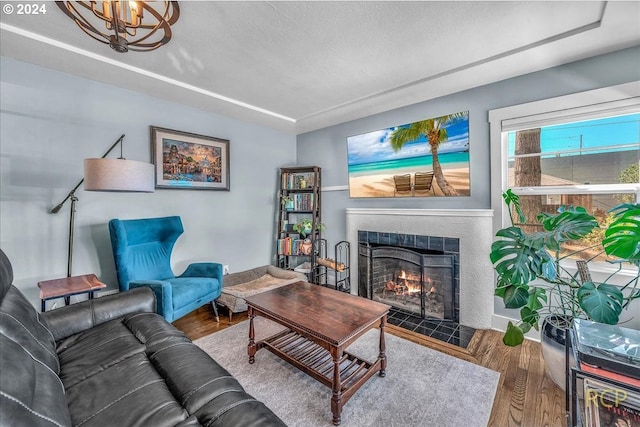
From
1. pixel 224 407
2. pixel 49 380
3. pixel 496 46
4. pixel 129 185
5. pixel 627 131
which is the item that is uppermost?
pixel 496 46

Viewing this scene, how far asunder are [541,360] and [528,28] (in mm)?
2475

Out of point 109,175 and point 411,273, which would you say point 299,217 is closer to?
point 411,273

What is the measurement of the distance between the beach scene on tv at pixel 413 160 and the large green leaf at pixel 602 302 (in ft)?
4.35

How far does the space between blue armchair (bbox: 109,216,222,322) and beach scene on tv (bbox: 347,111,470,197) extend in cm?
214

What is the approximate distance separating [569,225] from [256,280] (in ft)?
10.8

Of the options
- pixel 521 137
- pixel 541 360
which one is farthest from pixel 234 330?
pixel 521 137

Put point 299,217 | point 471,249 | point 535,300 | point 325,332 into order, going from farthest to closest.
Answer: point 299,217
point 471,249
point 535,300
point 325,332

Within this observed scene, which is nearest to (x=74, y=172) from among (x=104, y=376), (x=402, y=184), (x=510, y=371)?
(x=104, y=376)

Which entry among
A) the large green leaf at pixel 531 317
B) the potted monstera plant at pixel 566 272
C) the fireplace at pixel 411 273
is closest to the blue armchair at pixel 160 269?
the fireplace at pixel 411 273

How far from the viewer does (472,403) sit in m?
1.64

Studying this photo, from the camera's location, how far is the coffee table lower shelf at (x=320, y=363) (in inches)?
65.2

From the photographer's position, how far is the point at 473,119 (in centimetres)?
267

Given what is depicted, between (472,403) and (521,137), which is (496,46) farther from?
(472,403)

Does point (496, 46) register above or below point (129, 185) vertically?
above
